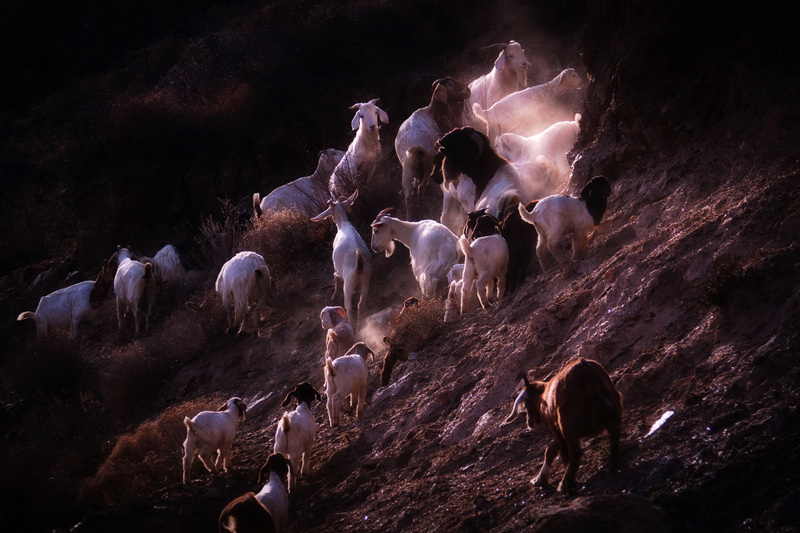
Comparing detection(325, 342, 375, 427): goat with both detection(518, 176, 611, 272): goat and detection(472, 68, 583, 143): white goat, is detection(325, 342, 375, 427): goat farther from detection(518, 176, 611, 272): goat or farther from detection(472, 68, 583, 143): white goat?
detection(472, 68, 583, 143): white goat

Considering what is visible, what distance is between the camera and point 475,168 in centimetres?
1168

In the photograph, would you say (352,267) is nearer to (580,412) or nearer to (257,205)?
(257,205)

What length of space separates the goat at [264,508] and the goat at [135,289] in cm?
992

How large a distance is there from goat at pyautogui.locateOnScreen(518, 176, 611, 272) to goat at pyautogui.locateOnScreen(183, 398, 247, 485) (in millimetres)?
3777

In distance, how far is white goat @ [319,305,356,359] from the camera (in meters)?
9.44

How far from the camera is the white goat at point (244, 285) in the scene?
12.9 meters

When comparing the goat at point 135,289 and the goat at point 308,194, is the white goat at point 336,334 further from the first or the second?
the goat at point 135,289

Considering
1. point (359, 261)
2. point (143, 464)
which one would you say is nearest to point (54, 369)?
point (143, 464)

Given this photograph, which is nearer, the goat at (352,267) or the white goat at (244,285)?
the goat at (352,267)

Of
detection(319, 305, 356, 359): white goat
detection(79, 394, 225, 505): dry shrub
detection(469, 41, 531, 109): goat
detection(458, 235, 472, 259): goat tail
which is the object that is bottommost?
detection(79, 394, 225, 505): dry shrub

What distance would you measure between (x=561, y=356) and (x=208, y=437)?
11.7 feet

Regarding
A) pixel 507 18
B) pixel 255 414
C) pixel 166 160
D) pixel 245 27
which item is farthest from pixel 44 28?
pixel 255 414

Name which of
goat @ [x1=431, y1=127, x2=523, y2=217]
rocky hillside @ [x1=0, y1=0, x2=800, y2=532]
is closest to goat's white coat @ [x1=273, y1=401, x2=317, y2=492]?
rocky hillside @ [x1=0, y1=0, x2=800, y2=532]

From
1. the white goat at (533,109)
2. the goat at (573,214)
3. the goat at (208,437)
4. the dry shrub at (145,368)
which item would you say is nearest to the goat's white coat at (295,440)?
the goat at (208,437)
